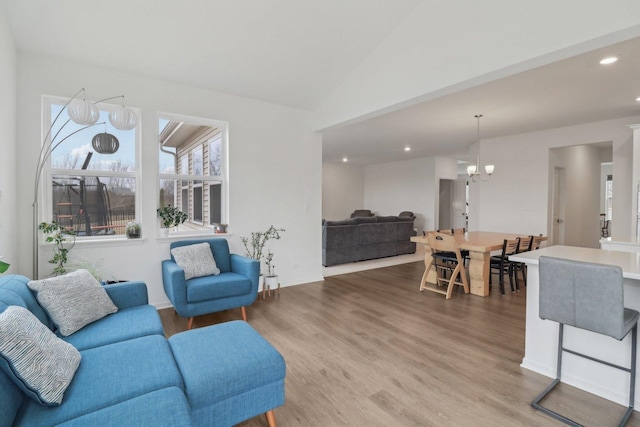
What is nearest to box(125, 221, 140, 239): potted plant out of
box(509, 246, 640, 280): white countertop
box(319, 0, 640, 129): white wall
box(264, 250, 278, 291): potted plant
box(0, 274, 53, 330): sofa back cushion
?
box(0, 274, 53, 330): sofa back cushion

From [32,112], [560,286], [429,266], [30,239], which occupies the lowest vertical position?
[429,266]

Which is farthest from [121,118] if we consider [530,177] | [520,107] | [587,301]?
[530,177]

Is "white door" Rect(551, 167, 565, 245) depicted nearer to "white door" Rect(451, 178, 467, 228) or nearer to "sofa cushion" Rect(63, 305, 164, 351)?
"white door" Rect(451, 178, 467, 228)

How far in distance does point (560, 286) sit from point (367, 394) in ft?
4.77

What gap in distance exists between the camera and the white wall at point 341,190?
10.6m

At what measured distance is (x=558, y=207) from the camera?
6.58 meters

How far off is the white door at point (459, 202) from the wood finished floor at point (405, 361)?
6.31 meters

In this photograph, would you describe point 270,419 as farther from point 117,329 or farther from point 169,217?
point 169,217

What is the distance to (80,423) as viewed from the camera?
1191 mm

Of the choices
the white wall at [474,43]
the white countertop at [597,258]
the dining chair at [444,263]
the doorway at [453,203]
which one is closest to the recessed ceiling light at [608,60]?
the white wall at [474,43]

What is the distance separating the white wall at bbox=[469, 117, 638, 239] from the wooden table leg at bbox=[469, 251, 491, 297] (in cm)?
268

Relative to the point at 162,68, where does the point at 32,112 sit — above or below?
below

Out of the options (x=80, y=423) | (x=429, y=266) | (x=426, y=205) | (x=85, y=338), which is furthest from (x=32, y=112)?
(x=426, y=205)

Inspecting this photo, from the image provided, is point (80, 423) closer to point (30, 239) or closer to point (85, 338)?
point (85, 338)
